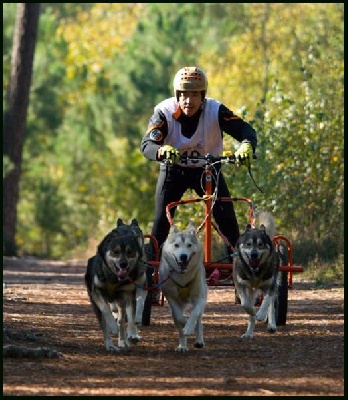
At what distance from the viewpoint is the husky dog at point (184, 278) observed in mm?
10578

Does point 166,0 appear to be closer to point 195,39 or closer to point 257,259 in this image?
point 195,39

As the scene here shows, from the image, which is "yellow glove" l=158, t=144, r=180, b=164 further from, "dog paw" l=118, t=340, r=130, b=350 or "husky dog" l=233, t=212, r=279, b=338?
"dog paw" l=118, t=340, r=130, b=350

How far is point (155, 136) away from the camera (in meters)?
11.8

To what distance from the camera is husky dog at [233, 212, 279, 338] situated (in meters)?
11.3

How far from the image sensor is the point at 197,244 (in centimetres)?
1076

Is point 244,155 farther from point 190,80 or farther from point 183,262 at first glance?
point 183,262

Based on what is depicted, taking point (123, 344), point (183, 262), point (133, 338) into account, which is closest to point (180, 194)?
point (183, 262)

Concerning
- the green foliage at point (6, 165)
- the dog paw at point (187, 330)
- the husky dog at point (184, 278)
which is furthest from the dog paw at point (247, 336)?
the green foliage at point (6, 165)

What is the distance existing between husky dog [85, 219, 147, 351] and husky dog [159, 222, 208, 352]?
24 cm

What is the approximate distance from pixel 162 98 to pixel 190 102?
25.5 m

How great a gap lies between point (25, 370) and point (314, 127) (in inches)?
513

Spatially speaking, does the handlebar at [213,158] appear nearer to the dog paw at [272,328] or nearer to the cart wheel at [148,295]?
the cart wheel at [148,295]

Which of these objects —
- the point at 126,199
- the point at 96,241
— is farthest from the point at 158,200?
the point at 126,199

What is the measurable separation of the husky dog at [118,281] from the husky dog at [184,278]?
24cm
